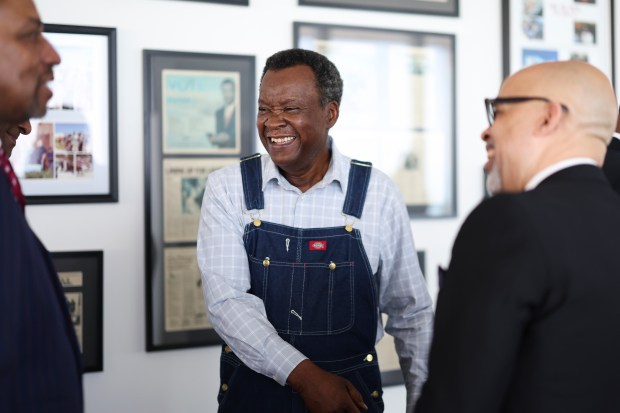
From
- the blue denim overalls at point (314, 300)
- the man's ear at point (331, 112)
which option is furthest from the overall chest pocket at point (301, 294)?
the man's ear at point (331, 112)

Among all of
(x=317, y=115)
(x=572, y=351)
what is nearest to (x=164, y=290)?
(x=317, y=115)

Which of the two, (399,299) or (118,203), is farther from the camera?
(118,203)

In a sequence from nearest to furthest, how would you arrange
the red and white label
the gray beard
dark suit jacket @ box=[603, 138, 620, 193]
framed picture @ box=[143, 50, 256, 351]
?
the gray beard, dark suit jacket @ box=[603, 138, 620, 193], the red and white label, framed picture @ box=[143, 50, 256, 351]

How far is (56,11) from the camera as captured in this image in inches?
96.7

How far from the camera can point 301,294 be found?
194 cm

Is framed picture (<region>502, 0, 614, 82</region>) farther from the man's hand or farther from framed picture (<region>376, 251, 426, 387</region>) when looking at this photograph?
the man's hand

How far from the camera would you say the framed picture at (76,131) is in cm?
247

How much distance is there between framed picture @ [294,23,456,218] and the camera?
2.87 meters

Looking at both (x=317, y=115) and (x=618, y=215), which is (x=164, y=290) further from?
(x=618, y=215)

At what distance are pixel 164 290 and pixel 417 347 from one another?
43.4 inches

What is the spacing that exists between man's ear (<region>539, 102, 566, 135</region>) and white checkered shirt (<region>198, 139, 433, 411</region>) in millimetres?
865

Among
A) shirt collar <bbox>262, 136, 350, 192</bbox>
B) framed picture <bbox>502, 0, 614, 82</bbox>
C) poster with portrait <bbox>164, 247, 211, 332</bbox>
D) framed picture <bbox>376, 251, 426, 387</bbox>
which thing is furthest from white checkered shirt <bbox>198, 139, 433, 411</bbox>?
framed picture <bbox>502, 0, 614, 82</bbox>

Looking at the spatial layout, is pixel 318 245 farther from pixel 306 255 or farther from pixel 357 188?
pixel 357 188

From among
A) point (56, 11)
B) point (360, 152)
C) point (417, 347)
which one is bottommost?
point (417, 347)
